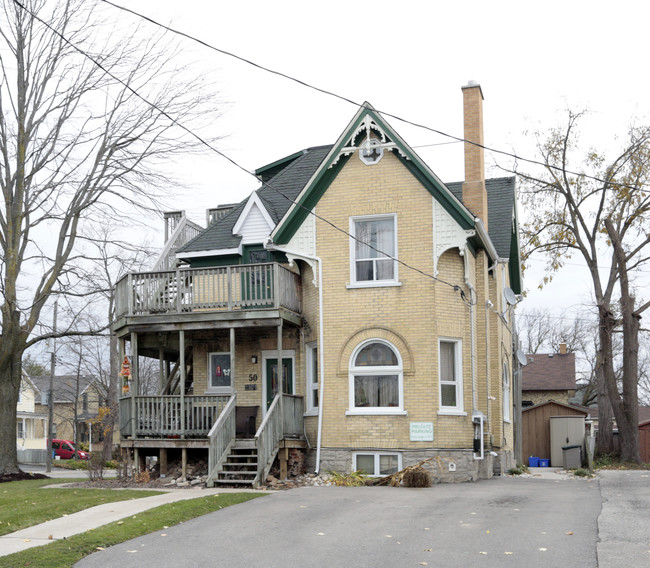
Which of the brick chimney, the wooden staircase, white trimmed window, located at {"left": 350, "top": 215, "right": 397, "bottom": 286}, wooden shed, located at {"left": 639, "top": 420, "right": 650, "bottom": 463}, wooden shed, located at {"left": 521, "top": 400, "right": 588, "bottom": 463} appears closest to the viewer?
the wooden staircase

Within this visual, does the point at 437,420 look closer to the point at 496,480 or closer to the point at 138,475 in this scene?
the point at 496,480

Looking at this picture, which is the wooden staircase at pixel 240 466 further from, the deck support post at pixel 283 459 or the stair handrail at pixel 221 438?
the deck support post at pixel 283 459

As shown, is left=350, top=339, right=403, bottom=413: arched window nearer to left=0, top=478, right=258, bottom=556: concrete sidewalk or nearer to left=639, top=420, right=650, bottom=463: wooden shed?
left=0, top=478, right=258, bottom=556: concrete sidewalk

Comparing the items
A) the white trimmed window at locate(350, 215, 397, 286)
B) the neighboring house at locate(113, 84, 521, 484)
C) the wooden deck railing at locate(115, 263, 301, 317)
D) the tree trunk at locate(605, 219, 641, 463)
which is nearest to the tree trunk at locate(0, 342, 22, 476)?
the neighboring house at locate(113, 84, 521, 484)

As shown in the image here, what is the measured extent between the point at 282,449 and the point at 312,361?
2.58m

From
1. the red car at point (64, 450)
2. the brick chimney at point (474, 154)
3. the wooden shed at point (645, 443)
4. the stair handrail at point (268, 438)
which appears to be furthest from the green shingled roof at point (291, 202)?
the red car at point (64, 450)

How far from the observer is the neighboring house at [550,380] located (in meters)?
48.6

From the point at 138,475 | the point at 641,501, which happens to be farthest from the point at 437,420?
the point at 138,475

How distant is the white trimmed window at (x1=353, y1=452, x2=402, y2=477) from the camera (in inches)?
754

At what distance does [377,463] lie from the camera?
1925cm

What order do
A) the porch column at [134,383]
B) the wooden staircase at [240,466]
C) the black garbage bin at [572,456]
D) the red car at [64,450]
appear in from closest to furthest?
the wooden staircase at [240,466] → the porch column at [134,383] → the black garbage bin at [572,456] → the red car at [64,450]

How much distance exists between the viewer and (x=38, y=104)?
25266mm

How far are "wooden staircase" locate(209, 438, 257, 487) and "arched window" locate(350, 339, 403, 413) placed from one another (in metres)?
2.64

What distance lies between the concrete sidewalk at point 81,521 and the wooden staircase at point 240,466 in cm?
159
